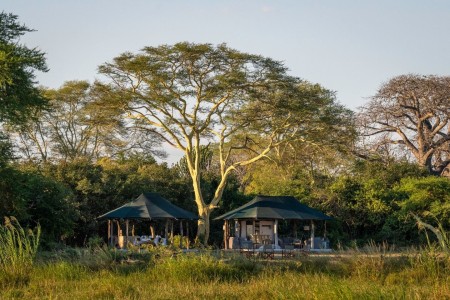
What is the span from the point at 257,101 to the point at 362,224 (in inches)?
301

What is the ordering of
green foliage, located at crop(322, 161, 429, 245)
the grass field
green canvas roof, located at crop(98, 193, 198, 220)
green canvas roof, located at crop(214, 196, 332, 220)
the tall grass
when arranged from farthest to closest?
green foliage, located at crop(322, 161, 429, 245) → green canvas roof, located at crop(214, 196, 332, 220) → green canvas roof, located at crop(98, 193, 198, 220) → the tall grass → the grass field

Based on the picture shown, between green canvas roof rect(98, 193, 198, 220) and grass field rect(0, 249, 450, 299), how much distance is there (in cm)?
1218

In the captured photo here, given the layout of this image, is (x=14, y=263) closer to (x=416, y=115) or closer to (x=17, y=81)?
(x=17, y=81)

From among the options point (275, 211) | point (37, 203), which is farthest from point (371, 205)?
point (37, 203)

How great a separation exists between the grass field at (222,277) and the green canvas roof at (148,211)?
12.2m

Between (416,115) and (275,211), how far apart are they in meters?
14.6

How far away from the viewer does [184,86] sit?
3397 cm

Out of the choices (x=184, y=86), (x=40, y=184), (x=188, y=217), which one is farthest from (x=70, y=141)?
(x=40, y=184)

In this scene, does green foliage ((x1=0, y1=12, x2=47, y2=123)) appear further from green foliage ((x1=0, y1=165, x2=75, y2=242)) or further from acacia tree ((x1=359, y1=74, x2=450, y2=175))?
acacia tree ((x1=359, y1=74, x2=450, y2=175))

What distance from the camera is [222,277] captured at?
14.4 metres

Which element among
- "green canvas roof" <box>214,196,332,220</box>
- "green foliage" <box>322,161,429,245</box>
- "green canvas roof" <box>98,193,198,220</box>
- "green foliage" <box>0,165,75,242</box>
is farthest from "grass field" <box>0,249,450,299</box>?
"green foliage" <box>322,161,429,245</box>

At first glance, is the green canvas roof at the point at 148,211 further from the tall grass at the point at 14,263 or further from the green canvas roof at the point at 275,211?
the tall grass at the point at 14,263

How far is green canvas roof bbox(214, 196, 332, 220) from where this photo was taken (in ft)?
101

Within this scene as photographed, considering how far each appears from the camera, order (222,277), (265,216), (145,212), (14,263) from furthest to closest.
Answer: (265,216)
(145,212)
(222,277)
(14,263)
